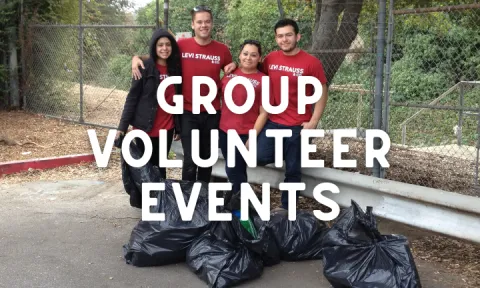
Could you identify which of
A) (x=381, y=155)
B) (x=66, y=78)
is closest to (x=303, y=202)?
(x=381, y=155)

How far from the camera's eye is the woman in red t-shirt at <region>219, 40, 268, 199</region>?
536cm

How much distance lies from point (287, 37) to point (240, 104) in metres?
0.77

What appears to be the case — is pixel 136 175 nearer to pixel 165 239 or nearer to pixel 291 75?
pixel 165 239

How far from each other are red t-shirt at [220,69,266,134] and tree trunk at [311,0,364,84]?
6.16ft

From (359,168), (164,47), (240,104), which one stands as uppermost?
(164,47)

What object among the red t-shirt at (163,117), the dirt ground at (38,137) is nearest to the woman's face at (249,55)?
the red t-shirt at (163,117)

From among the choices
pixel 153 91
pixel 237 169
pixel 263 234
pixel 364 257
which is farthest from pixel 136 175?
pixel 364 257

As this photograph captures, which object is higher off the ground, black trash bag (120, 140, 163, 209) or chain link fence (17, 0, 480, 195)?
chain link fence (17, 0, 480, 195)

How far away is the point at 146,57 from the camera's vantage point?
18.6ft

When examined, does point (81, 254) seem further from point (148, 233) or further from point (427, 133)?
point (427, 133)

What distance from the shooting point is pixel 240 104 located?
5.44 metres

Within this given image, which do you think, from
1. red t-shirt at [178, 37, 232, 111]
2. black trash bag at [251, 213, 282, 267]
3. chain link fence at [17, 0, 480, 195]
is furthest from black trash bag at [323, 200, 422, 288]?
red t-shirt at [178, 37, 232, 111]

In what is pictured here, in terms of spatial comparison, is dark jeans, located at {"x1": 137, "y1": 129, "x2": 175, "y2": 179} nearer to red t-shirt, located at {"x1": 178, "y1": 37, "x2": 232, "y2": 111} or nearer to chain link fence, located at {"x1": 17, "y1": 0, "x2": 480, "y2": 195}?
red t-shirt, located at {"x1": 178, "y1": 37, "x2": 232, "y2": 111}

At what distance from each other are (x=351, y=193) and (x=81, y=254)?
2.45m
